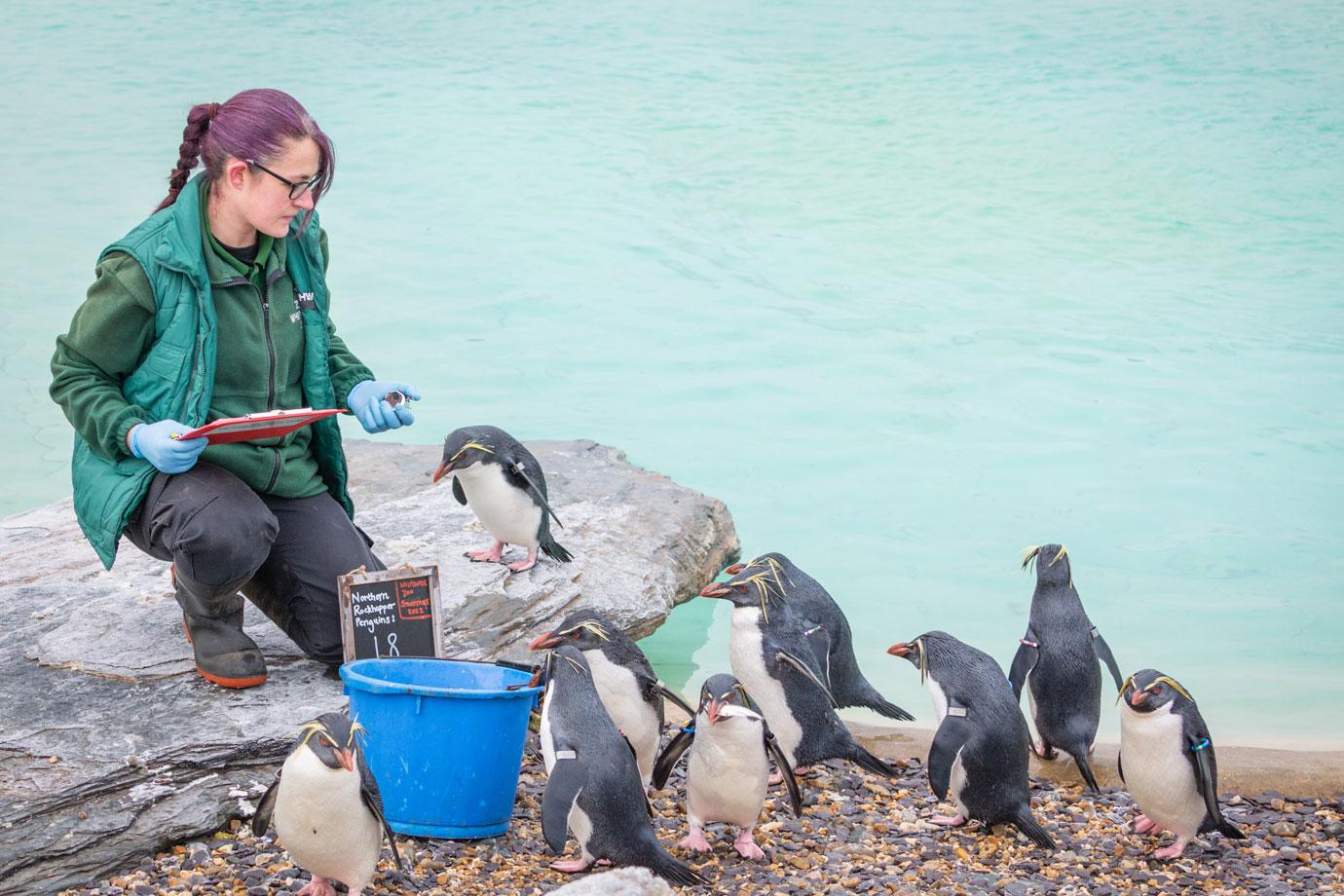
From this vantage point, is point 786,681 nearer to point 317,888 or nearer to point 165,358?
point 317,888

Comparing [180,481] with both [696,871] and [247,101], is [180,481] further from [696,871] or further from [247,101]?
[696,871]

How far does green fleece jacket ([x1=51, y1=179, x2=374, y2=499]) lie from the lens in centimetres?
274

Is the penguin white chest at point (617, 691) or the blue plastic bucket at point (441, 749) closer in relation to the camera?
the blue plastic bucket at point (441, 749)

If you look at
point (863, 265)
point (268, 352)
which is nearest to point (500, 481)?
point (268, 352)

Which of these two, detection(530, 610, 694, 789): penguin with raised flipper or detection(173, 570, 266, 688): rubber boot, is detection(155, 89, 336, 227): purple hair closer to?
detection(173, 570, 266, 688): rubber boot

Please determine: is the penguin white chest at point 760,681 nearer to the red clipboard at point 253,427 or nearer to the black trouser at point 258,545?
the black trouser at point 258,545

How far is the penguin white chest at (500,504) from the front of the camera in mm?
3727

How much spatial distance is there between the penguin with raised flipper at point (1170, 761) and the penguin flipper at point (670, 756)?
2.82ft

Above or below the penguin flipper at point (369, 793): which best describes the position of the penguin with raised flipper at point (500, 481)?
above

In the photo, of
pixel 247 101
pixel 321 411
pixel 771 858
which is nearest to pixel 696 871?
pixel 771 858

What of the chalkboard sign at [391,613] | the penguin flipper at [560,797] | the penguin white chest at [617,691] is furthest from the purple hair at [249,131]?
the penguin flipper at [560,797]

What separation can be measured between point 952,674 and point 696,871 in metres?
0.68

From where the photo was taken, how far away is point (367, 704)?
266 cm

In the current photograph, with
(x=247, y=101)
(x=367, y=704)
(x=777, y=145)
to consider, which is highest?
(x=777, y=145)
